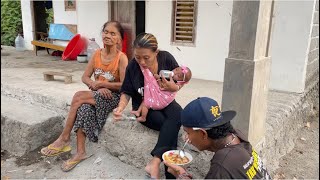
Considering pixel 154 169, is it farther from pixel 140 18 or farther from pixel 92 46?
pixel 140 18

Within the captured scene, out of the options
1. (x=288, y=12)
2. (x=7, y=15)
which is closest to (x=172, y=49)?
(x=288, y=12)

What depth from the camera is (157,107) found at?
8.97 feet

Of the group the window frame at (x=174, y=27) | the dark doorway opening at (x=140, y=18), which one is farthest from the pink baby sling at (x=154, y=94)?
the dark doorway opening at (x=140, y=18)

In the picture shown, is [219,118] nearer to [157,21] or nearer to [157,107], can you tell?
[157,107]

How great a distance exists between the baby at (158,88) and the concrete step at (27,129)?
1.47 m

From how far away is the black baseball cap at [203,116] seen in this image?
1675 mm

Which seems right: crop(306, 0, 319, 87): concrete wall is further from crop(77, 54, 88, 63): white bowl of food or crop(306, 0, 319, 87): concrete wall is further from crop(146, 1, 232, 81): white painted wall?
crop(77, 54, 88, 63): white bowl of food

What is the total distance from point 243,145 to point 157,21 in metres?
4.40

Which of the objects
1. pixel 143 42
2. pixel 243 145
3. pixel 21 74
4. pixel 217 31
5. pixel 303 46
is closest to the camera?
pixel 243 145

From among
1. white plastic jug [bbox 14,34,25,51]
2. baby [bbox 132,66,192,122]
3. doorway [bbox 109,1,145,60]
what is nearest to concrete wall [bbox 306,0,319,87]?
baby [bbox 132,66,192,122]

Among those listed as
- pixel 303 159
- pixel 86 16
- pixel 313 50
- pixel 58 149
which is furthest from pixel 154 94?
pixel 86 16

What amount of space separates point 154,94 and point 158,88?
71 mm

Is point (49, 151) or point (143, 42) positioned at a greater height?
point (143, 42)

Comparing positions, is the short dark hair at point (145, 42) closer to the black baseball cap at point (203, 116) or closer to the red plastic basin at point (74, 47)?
the black baseball cap at point (203, 116)
